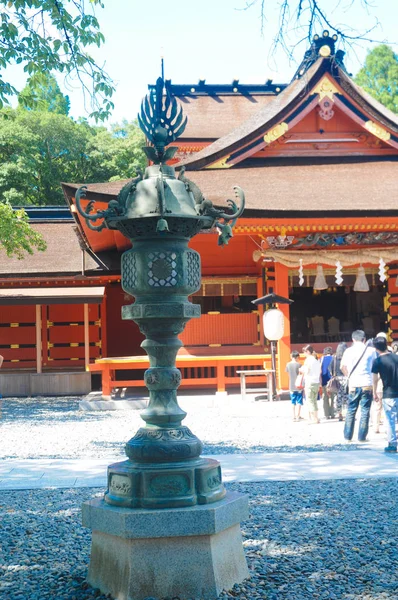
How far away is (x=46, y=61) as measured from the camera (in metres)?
7.68

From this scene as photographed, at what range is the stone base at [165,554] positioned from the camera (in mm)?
4078

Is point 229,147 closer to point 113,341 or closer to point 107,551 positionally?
point 113,341

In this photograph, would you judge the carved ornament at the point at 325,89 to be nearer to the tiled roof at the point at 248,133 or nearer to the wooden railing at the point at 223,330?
the tiled roof at the point at 248,133

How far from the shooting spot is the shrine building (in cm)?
1606

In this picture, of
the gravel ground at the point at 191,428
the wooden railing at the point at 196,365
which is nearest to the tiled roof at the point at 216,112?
the wooden railing at the point at 196,365

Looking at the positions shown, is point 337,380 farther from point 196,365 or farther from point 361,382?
point 196,365

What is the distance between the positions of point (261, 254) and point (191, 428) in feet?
18.3

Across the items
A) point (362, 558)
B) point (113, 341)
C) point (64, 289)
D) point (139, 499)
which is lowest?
point (362, 558)

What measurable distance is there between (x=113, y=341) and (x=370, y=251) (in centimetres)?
918

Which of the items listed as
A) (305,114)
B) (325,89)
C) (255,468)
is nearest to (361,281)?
(305,114)

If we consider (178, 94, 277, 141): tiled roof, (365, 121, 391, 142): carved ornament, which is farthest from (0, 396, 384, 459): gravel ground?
(178, 94, 277, 141): tiled roof

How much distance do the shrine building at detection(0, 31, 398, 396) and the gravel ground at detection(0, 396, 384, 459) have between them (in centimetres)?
172

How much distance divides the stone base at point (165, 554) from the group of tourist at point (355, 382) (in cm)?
521

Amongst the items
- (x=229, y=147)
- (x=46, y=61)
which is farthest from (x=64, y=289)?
(x=46, y=61)
